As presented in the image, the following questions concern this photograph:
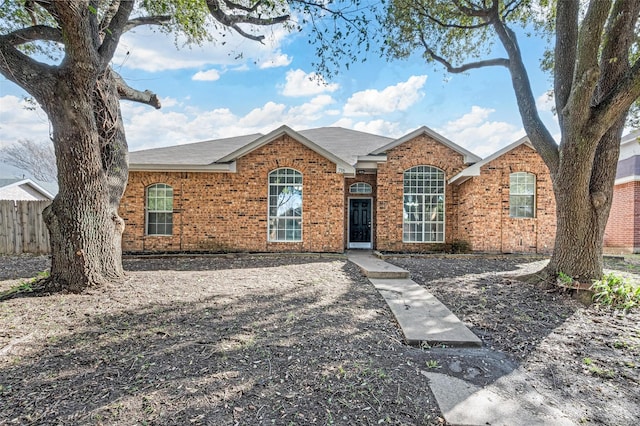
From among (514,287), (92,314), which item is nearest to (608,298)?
(514,287)

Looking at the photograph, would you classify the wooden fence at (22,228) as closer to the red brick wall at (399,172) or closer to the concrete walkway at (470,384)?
the red brick wall at (399,172)

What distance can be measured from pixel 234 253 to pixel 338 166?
458cm

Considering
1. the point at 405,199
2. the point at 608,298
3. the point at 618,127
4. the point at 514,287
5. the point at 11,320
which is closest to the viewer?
the point at 11,320

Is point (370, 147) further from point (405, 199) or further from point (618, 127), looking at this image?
point (618, 127)

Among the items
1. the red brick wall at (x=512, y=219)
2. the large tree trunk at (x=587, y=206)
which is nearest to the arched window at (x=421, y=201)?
the red brick wall at (x=512, y=219)

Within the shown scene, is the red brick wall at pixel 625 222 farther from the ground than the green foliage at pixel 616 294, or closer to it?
farther from the ground

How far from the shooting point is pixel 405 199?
1173 cm

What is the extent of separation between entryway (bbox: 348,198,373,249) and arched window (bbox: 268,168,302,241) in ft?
9.39

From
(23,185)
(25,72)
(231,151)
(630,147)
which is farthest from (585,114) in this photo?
(23,185)

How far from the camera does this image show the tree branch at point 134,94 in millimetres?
7332

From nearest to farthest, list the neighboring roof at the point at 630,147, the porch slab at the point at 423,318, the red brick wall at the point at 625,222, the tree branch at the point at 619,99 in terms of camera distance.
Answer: the porch slab at the point at 423,318, the tree branch at the point at 619,99, the red brick wall at the point at 625,222, the neighboring roof at the point at 630,147

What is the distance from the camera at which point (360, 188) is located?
12711 mm

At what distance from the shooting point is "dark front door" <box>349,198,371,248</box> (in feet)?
42.2

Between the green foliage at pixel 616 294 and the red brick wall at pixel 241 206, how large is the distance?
22.1 feet
